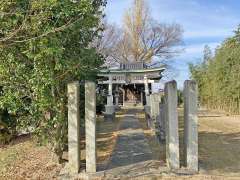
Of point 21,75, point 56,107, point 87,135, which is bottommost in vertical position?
point 87,135

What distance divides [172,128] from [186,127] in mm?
323

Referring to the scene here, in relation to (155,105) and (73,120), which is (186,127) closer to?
(73,120)

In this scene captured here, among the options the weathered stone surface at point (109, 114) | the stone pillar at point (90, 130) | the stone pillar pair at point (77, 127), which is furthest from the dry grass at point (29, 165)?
the weathered stone surface at point (109, 114)

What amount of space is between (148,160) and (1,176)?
10.2ft

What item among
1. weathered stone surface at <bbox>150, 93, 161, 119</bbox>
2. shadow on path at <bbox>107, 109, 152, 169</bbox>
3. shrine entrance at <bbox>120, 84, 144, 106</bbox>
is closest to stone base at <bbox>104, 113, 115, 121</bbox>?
weathered stone surface at <bbox>150, 93, 161, 119</bbox>

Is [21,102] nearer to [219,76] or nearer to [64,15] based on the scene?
[64,15]

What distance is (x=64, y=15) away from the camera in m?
8.14

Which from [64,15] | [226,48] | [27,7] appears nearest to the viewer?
[27,7]

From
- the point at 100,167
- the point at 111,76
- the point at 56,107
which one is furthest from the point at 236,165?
the point at 111,76

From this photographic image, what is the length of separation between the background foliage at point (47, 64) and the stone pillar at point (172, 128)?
1865 mm

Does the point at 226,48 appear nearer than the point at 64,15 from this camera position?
No

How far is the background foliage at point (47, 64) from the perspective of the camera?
305 inches

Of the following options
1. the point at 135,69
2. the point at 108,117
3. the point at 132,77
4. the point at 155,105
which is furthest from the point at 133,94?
the point at 155,105

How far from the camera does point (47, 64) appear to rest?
839 centimetres
